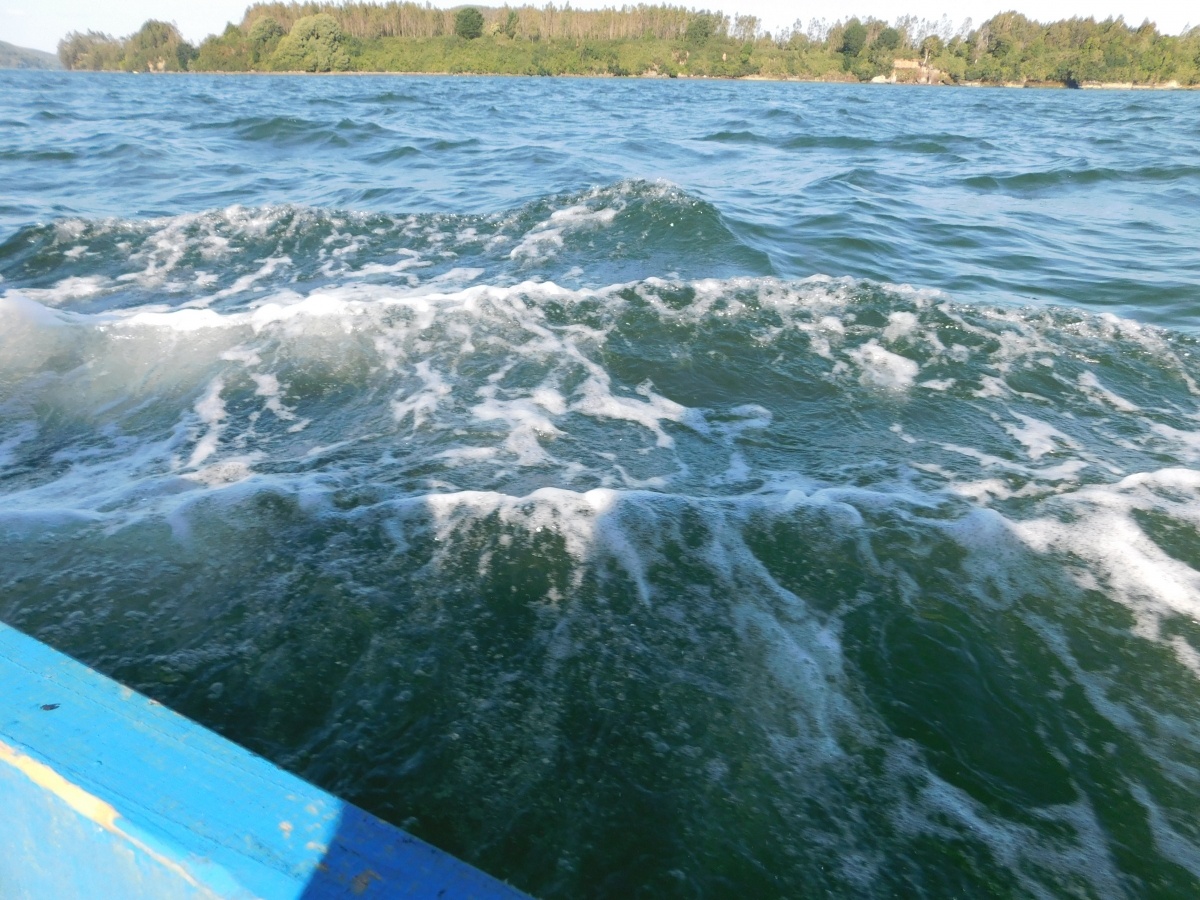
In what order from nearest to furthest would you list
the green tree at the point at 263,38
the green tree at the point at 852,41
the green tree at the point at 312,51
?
1. the green tree at the point at 312,51
2. the green tree at the point at 263,38
3. the green tree at the point at 852,41

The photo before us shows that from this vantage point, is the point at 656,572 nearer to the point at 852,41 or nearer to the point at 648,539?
the point at 648,539

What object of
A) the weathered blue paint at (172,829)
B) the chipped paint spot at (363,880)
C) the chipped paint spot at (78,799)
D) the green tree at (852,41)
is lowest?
the chipped paint spot at (363,880)

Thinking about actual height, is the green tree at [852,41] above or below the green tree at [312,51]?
above

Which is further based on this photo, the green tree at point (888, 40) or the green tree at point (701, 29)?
the green tree at point (701, 29)

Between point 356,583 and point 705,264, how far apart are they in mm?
4358

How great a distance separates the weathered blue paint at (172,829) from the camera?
0.80 meters

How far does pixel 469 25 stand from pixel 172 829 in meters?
94.2

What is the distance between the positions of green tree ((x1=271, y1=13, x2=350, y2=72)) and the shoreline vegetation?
13cm

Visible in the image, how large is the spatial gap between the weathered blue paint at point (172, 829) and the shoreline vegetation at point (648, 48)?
240 feet

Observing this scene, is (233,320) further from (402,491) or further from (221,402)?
(402,491)

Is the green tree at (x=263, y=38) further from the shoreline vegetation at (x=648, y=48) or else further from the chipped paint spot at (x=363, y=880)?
the chipped paint spot at (x=363, y=880)

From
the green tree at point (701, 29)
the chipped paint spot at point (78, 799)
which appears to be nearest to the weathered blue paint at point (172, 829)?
the chipped paint spot at point (78, 799)

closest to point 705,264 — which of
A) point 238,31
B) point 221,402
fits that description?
point 221,402

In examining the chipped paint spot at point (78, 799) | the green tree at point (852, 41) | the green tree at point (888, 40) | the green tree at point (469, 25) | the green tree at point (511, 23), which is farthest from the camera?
the green tree at point (852, 41)
